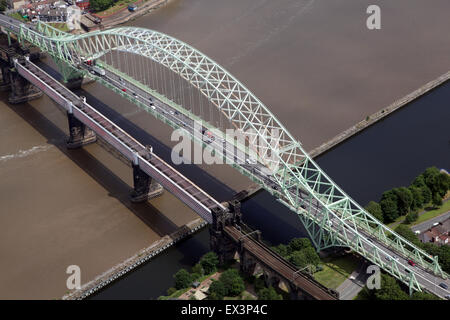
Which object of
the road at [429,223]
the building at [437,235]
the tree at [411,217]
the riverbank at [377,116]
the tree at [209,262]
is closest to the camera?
the tree at [209,262]

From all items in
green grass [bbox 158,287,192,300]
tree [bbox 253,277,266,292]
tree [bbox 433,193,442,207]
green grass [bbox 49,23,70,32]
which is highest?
green grass [bbox 49,23,70,32]

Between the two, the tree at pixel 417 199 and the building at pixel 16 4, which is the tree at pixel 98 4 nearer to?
the building at pixel 16 4

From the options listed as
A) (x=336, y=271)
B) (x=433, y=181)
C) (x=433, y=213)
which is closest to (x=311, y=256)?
(x=336, y=271)

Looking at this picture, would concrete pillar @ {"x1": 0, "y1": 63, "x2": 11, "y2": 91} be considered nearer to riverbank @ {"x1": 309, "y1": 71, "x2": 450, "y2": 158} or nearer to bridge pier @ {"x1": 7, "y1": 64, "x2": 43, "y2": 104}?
bridge pier @ {"x1": 7, "y1": 64, "x2": 43, "y2": 104}

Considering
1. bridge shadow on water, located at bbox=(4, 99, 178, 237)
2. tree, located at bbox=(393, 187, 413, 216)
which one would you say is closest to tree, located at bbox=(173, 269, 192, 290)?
bridge shadow on water, located at bbox=(4, 99, 178, 237)

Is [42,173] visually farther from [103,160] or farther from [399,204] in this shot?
[399,204]

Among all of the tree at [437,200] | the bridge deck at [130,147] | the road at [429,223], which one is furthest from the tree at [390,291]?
the tree at [437,200]

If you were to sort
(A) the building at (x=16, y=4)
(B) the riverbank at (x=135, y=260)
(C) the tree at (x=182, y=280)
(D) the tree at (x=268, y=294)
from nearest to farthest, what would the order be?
(D) the tree at (x=268, y=294) → (C) the tree at (x=182, y=280) → (B) the riverbank at (x=135, y=260) → (A) the building at (x=16, y=4)
